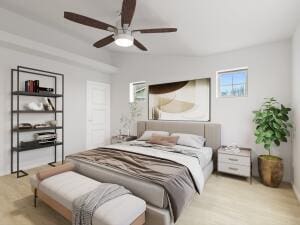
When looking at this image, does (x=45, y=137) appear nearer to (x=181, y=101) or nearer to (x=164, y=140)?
(x=164, y=140)

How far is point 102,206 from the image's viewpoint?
4.91ft

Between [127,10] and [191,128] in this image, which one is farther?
[191,128]

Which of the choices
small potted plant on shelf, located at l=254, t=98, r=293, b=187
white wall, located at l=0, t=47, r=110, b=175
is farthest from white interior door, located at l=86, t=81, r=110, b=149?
small potted plant on shelf, located at l=254, t=98, r=293, b=187

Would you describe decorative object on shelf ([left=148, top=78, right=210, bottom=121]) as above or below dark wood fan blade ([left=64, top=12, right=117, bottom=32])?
below

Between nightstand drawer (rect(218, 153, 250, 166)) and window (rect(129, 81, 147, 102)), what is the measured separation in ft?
8.54

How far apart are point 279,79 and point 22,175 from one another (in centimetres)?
530

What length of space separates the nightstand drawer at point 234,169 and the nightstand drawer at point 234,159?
58 millimetres

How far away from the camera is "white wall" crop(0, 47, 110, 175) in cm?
330

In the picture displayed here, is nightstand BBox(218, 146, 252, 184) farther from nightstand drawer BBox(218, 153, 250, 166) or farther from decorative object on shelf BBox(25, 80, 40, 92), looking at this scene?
decorative object on shelf BBox(25, 80, 40, 92)

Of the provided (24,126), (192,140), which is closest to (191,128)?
(192,140)

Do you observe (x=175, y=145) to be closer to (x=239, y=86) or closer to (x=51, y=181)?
(x=239, y=86)

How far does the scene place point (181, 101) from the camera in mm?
4125

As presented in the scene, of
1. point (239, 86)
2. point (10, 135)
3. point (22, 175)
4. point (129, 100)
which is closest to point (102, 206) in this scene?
point (22, 175)

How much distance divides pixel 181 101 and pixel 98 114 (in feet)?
8.82
